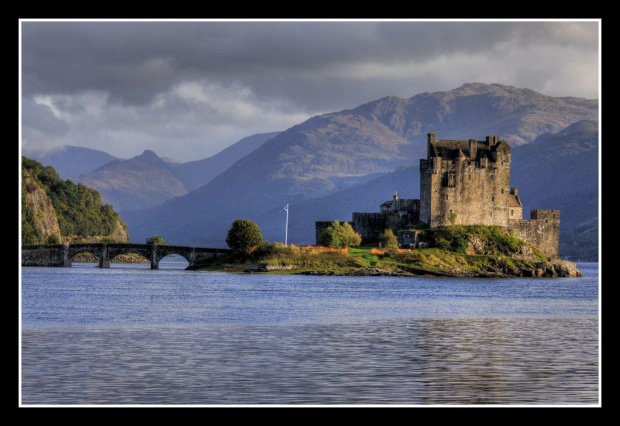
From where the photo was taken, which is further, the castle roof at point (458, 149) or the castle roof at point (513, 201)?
the castle roof at point (513, 201)

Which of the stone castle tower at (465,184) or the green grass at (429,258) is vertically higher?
the stone castle tower at (465,184)

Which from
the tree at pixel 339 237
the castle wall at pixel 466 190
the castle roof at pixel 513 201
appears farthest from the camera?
the castle roof at pixel 513 201

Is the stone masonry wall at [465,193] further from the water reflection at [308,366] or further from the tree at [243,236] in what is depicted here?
the water reflection at [308,366]

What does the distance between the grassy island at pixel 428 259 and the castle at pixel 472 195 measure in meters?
2.34

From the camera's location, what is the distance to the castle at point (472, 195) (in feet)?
437

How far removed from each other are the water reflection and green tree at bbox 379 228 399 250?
80.4 m

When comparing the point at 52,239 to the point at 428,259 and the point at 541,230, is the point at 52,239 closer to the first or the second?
the point at 428,259

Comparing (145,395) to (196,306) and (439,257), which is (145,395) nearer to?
(196,306)

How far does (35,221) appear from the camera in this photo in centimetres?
18725

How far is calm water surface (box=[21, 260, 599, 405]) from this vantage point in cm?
2962

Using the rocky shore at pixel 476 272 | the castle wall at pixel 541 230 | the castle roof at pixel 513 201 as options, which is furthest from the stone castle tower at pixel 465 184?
the rocky shore at pixel 476 272

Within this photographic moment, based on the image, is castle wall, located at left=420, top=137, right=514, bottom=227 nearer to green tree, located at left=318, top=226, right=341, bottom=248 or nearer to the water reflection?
green tree, located at left=318, top=226, right=341, bottom=248

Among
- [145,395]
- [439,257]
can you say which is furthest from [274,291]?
[145,395]

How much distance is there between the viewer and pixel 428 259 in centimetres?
12525
